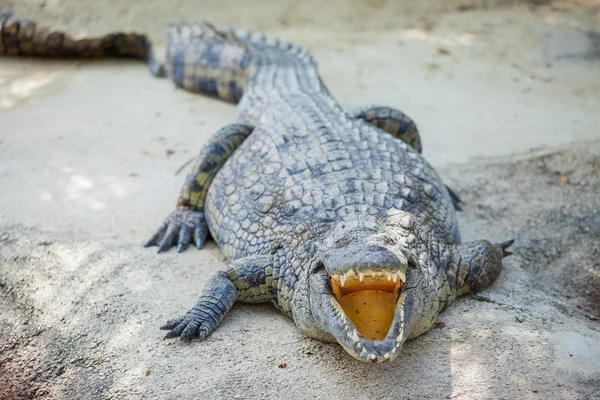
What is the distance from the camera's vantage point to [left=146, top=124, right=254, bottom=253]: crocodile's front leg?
464 cm

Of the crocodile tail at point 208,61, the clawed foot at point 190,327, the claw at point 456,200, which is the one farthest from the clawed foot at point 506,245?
the crocodile tail at point 208,61

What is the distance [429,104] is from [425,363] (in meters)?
3.92

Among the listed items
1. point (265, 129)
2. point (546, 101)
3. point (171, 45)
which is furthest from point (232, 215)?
point (546, 101)

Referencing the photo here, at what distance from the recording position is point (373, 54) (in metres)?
7.93

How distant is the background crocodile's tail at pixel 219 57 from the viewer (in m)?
6.52

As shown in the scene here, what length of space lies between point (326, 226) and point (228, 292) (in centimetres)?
66

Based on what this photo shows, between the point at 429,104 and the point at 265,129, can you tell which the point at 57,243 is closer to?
the point at 265,129

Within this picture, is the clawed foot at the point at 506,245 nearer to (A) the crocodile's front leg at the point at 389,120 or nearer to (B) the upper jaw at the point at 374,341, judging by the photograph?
(A) the crocodile's front leg at the point at 389,120

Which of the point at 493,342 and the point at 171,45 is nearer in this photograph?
the point at 493,342

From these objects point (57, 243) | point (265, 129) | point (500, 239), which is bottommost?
point (57, 243)

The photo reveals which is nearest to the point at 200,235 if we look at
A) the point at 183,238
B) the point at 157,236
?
the point at 183,238

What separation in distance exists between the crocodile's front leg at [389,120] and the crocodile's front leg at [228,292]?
5.52 feet

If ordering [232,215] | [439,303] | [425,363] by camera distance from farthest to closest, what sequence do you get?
[232,215] → [439,303] → [425,363]

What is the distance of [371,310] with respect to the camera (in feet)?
10.6
